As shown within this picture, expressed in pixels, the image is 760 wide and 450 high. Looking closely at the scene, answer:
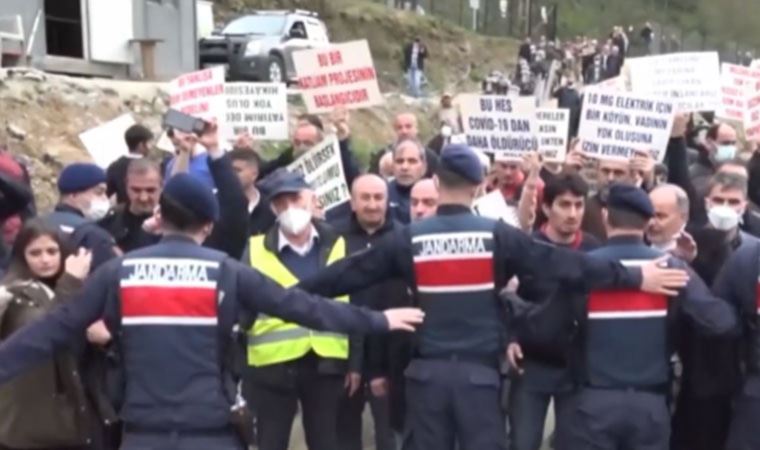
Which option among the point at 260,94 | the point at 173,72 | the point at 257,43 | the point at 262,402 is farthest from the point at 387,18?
the point at 262,402

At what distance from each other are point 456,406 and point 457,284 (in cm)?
57

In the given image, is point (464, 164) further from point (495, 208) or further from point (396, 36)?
point (396, 36)

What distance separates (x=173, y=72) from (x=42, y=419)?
72.6ft

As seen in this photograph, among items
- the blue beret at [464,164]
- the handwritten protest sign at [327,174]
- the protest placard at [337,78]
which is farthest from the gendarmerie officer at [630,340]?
the protest placard at [337,78]

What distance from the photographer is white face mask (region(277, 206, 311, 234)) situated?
308 inches

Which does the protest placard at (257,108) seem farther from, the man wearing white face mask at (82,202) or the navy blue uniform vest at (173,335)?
the navy blue uniform vest at (173,335)

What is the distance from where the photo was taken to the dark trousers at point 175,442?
5891 millimetres

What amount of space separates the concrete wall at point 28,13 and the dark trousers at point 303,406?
658 inches

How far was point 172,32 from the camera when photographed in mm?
28359

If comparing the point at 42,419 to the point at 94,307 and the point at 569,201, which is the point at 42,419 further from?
the point at 569,201

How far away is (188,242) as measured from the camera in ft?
19.5

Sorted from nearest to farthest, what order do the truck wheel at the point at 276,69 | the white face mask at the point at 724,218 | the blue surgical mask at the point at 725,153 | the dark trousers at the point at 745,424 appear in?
1. the dark trousers at the point at 745,424
2. the white face mask at the point at 724,218
3. the blue surgical mask at the point at 725,153
4. the truck wheel at the point at 276,69

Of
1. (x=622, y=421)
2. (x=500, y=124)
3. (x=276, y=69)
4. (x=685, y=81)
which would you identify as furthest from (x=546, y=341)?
(x=276, y=69)

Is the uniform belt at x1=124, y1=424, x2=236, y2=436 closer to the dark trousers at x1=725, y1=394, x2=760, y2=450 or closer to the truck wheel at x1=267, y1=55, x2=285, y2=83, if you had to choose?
the dark trousers at x1=725, y1=394, x2=760, y2=450
